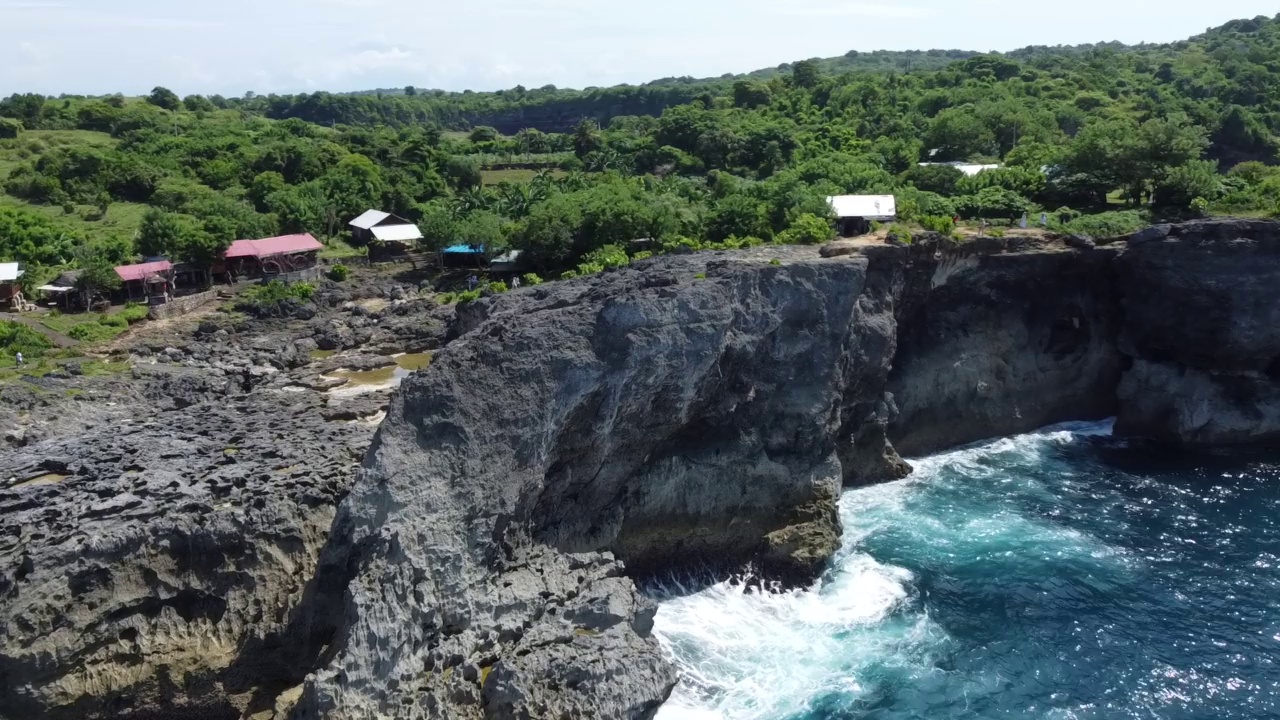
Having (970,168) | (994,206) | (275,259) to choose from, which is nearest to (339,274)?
(275,259)

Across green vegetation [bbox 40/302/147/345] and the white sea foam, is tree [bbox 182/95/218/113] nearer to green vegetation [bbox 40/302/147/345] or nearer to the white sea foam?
green vegetation [bbox 40/302/147/345]

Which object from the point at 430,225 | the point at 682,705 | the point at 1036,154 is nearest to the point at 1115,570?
the point at 682,705

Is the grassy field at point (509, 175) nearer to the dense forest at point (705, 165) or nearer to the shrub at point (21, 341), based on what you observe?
the dense forest at point (705, 165)

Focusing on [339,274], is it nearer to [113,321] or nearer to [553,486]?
[113,321]

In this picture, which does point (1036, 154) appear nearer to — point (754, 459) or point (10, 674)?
point (754, 459)

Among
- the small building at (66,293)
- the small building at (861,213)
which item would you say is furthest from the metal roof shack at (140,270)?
the small building at (861,213)

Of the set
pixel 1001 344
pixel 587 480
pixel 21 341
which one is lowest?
pixel 587 480
